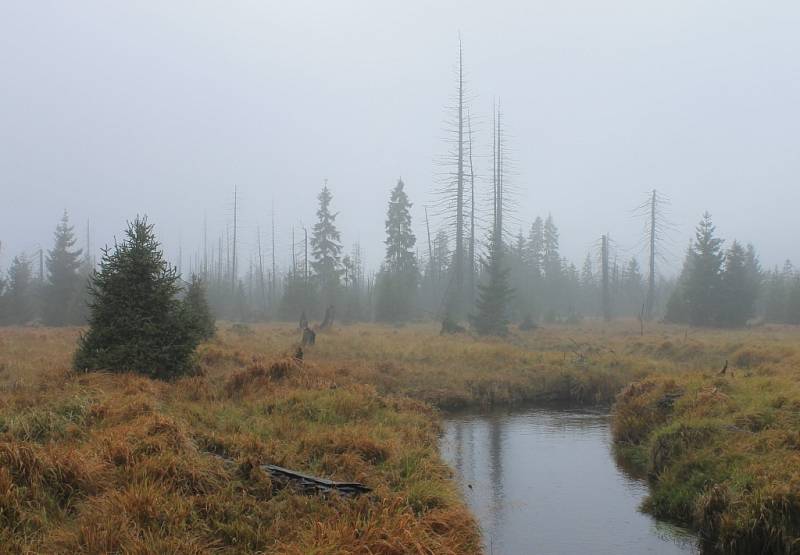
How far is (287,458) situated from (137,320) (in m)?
6.64

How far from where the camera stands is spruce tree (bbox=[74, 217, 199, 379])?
1371 centimetres

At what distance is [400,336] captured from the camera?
31906 mm

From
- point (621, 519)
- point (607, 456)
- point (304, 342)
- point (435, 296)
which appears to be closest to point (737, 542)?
point (621, 519)

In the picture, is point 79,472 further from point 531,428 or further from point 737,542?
point 531,428

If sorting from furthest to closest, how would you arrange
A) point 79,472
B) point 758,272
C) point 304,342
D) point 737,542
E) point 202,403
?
point 758,272 < point 304,342 < point 202,403 < point 737,542 < point 79,472

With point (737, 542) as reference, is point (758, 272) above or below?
above

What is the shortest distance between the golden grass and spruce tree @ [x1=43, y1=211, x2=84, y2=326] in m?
27.3

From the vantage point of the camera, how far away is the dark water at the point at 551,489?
9070 mm

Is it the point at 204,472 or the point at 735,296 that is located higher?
the point at 735,296

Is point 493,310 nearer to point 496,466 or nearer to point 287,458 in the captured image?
point 496,466

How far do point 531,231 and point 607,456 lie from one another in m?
64.6

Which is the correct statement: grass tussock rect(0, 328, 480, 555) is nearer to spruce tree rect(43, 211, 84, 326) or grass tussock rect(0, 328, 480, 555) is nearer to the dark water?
the dark water

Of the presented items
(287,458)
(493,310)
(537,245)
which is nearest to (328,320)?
(493,310)

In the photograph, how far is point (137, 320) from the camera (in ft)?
45.5
